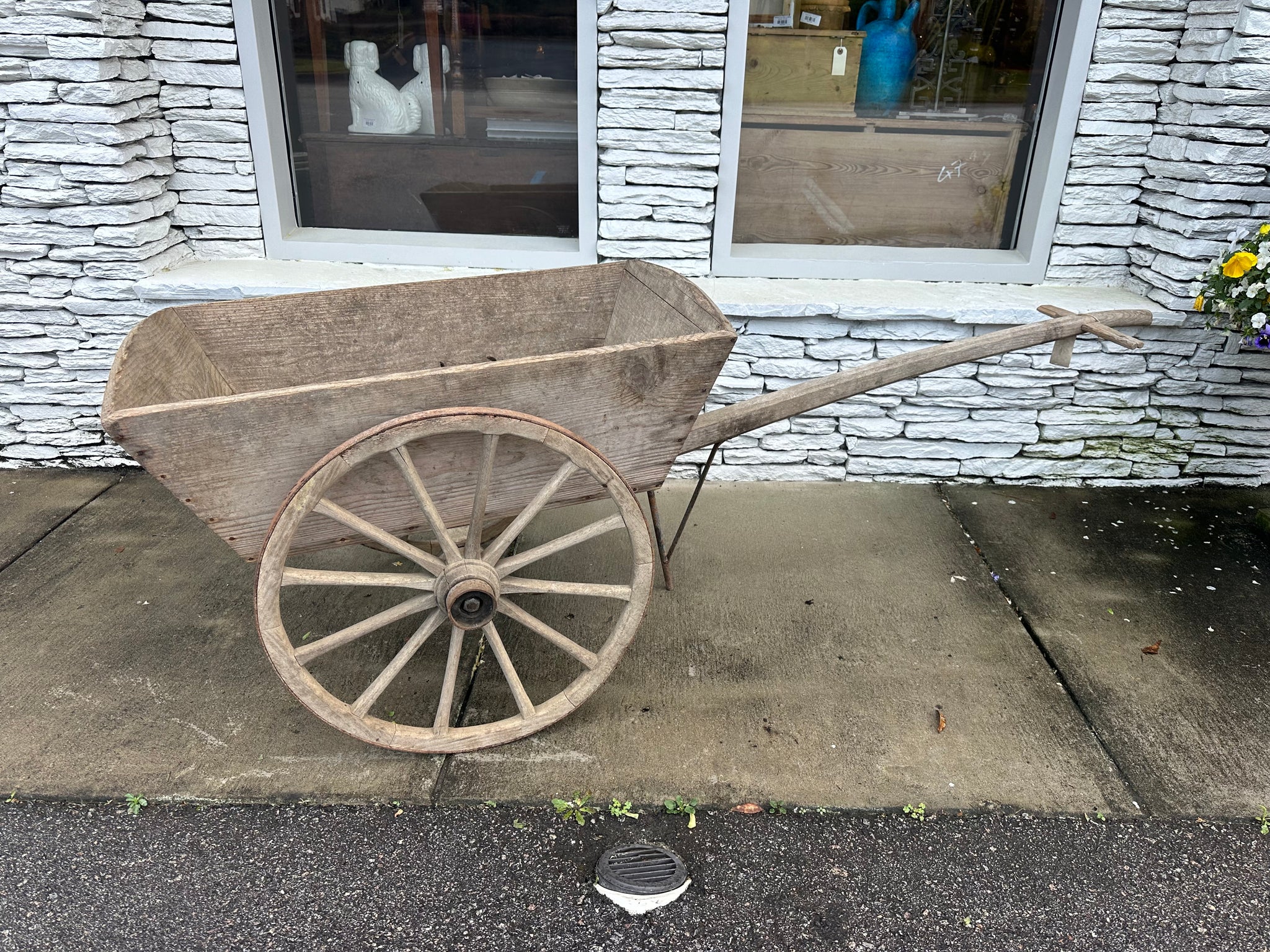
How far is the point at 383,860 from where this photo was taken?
76.7 inches

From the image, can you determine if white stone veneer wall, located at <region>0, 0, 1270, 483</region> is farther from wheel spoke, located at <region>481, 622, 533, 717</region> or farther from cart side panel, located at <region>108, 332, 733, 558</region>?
wheel spoke, located at <region>481, 622, 533, 717</region>

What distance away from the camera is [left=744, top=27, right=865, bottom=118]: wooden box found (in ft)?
11.0

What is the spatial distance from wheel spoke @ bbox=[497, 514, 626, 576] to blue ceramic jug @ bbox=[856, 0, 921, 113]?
2232mm

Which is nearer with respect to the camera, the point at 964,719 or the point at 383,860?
the point at 383,860

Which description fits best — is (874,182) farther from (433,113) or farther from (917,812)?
(917,812)

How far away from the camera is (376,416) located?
1.87 m

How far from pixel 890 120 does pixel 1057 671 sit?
7.01ft

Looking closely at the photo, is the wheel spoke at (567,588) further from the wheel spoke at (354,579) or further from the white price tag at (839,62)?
the white price tag at (839,62)

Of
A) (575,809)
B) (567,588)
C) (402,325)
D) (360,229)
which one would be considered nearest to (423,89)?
(360,229)

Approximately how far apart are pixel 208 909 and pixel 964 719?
1.79 meters

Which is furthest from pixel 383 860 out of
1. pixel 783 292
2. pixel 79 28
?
pixel 79 28

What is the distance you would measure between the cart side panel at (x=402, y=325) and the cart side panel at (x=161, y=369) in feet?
0.16

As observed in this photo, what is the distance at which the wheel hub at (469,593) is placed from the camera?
203cm

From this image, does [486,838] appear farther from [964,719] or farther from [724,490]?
[724,490]
